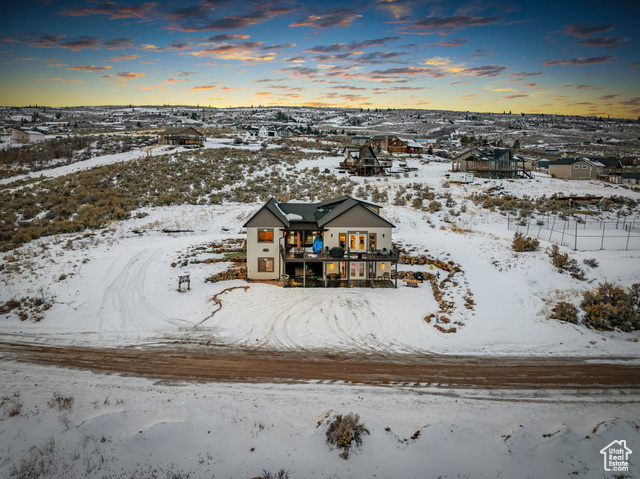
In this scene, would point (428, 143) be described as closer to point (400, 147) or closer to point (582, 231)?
point (400, 147)

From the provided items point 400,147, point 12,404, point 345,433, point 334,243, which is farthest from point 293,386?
point 400,147

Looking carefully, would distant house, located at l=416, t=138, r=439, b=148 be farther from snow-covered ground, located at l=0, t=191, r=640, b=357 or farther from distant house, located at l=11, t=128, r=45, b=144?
distant house, located at l=11, t=128, r=45, b=144

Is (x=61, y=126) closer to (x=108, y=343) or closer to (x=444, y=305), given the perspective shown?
(x=108, y=343)

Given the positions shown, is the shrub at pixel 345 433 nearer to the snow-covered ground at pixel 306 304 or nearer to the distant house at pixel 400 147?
the snow-covered ground at pixel 306 304

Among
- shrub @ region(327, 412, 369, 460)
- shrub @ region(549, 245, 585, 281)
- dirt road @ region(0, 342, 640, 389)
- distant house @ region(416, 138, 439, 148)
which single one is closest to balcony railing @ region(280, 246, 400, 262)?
dirt road @ region(0, 342, 640, 389)

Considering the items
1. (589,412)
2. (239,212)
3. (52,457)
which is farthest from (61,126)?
(589,412)

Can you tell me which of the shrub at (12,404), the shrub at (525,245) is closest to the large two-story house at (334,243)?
the shrub at (525,245)
